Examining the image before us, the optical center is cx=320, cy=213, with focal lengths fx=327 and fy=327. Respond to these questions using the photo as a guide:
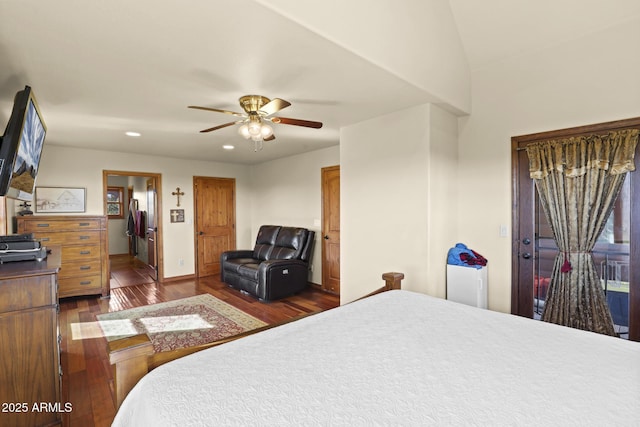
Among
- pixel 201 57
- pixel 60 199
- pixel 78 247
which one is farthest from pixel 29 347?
pixel 60 199

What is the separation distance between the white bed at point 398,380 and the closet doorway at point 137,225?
16.3ft

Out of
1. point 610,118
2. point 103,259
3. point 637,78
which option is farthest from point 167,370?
point 103,259

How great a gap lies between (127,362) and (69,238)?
4509 millimetres

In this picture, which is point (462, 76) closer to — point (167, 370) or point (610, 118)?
point (610, 118)

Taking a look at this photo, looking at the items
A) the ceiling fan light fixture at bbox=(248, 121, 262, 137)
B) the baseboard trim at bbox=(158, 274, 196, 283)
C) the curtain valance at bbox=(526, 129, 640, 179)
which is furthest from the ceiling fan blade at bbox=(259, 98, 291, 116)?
the baseboard trim at bbox=(158, 274, 196, 283)

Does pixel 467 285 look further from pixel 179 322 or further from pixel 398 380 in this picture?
pixel 179 322

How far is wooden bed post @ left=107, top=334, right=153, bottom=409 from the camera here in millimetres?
1122

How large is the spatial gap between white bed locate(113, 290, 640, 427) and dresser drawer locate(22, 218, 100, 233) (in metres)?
4.50

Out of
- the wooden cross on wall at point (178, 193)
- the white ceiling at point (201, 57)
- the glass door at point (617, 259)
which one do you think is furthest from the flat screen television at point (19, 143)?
the glass door at point (617, 259)

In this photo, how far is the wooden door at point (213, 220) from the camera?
20.5ft

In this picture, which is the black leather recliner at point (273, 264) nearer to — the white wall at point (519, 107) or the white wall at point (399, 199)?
the white wall at point (399, 199)

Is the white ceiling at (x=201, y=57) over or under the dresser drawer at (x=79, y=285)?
over

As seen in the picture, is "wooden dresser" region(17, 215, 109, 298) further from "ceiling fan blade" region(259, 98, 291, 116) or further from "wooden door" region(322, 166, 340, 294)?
"ceiling fan blade" region(259, 98, 291, 116)

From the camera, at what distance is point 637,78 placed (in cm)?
235
